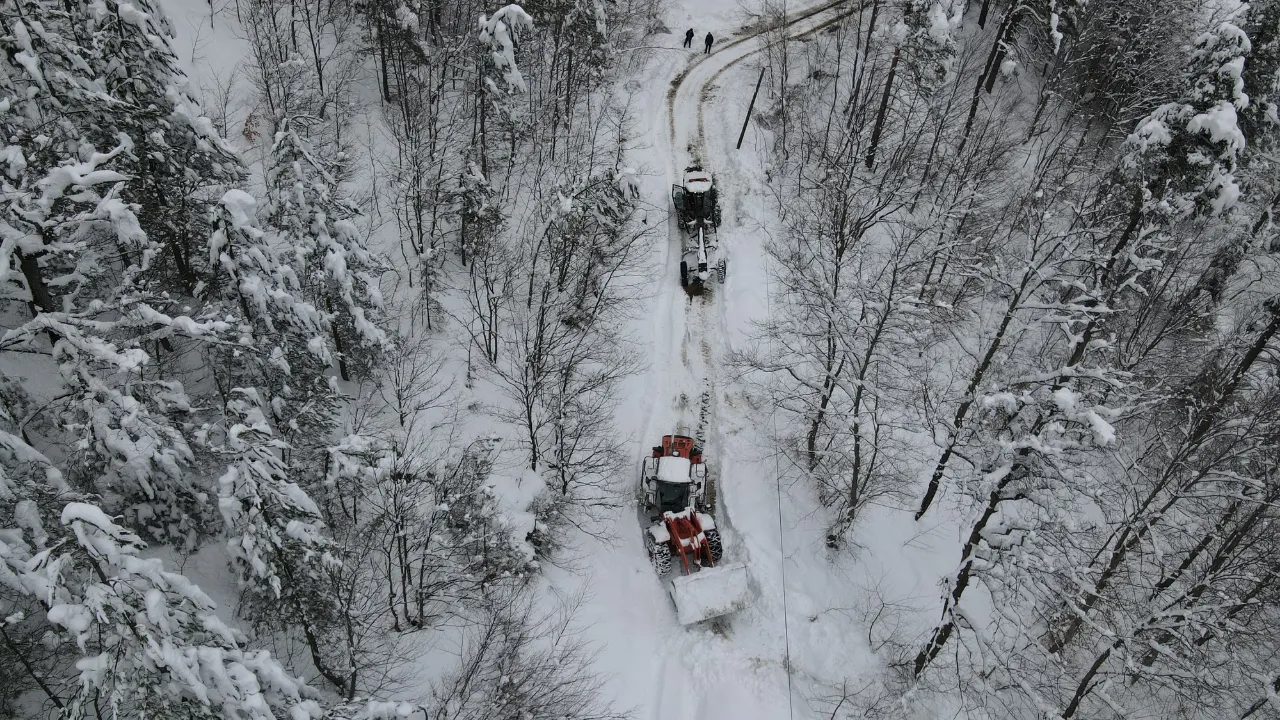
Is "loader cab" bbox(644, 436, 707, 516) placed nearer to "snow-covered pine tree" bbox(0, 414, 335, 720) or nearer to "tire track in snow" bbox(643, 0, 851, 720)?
"tire track in snow" bbox(643, 0, 851, 720)

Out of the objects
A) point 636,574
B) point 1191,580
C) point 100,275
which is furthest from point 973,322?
point 100,275

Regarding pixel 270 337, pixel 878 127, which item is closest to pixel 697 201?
pixel 878 127

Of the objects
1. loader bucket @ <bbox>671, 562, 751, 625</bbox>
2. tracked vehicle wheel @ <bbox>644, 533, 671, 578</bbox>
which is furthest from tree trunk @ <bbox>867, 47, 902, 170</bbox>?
loader bucket @ <bbox>671, 562, 751, 625</bbox>

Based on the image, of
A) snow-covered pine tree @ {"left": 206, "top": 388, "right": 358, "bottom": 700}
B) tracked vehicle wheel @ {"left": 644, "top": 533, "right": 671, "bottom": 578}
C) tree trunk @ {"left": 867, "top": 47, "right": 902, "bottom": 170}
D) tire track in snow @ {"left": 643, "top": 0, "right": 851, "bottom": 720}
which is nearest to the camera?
snow-covered pine tree @ {"left": 206, "top": 388, "right": 358, "bottom": 700}

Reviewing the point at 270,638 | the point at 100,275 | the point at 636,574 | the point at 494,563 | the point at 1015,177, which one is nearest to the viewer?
the point at 100,275

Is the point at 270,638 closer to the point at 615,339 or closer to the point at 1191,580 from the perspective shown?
A: the point at 615,339

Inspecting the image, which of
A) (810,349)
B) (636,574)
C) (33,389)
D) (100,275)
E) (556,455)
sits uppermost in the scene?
(100,275)

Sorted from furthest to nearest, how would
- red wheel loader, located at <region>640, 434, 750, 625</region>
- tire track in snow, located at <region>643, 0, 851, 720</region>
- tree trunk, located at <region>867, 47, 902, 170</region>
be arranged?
tree trunk, located at <region>867, 47, 902, 170</region> → red wheel loader, located at <region>640, 434, 750, 625</region> → tire track in snow, located at <region>643, 0, 851, 720</region>
